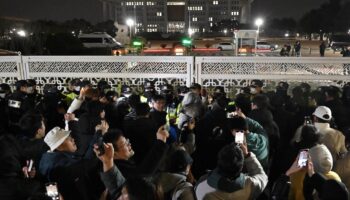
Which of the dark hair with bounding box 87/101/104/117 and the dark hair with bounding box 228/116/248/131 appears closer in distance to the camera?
the dark hair with bounding box 228/116/248/131

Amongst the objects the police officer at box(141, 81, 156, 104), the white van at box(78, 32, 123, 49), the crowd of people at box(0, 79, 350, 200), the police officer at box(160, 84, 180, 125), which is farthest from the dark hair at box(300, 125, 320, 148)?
the white van at box(78, 32, 123, 49)

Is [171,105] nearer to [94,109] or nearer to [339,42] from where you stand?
[94,109]

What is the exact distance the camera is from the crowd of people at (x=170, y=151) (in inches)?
106

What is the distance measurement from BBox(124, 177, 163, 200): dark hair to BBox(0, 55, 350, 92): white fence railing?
24.2ft

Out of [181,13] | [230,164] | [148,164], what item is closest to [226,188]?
[230,164]

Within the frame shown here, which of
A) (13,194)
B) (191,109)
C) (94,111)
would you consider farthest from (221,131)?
(13,194)

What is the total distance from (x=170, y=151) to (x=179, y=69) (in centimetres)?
698

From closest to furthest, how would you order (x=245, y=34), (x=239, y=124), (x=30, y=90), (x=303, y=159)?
(x=303, y=159) → (x=239, y=124) → (x=30, y=90) → (x=245, y=34)

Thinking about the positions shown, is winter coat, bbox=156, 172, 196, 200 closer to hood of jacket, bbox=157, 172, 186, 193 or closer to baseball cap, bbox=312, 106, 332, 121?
hood of jacket, bbox=157, 172, 186, 193

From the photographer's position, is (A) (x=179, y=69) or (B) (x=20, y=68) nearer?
(A) (x=179, y=69)

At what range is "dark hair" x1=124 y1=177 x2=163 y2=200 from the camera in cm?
230

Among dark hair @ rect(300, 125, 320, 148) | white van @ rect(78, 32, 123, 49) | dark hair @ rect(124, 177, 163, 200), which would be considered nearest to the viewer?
dark hair @ rect(124, 177, 163, 200)

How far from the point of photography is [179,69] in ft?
32.6

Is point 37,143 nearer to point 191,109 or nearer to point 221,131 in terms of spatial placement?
point 191,109
